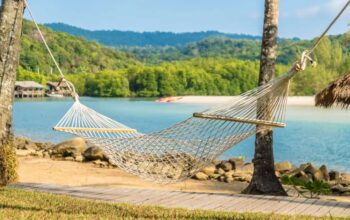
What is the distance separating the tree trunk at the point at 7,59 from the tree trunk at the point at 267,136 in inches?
72.9

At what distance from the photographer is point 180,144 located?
3.83m

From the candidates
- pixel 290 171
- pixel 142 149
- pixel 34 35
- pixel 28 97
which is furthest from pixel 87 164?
pixel 34 35

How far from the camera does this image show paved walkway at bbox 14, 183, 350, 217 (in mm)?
3598

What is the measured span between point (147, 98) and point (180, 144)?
4048 cm

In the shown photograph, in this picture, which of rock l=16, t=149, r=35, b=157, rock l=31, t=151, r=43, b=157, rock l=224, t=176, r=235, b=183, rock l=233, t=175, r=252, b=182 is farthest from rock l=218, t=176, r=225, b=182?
rock l=16, t=149, r=35, b=157

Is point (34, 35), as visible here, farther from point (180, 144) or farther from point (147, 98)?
point (180, 144)

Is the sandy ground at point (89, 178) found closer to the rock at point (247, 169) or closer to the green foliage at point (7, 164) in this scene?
the rock at point (247, 169)

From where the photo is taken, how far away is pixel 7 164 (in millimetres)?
4301

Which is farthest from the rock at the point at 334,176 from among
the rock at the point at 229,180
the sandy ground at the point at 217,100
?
A: the sandy ground at the point at 217,100

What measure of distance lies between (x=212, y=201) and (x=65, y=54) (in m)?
45.0

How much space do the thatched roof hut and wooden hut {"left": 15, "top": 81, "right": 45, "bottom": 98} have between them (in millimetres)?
36910

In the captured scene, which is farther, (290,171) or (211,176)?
(290,171)

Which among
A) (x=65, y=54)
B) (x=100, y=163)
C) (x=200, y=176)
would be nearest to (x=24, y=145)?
(x=100, y=163)

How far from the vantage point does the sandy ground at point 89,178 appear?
618 centimetres
